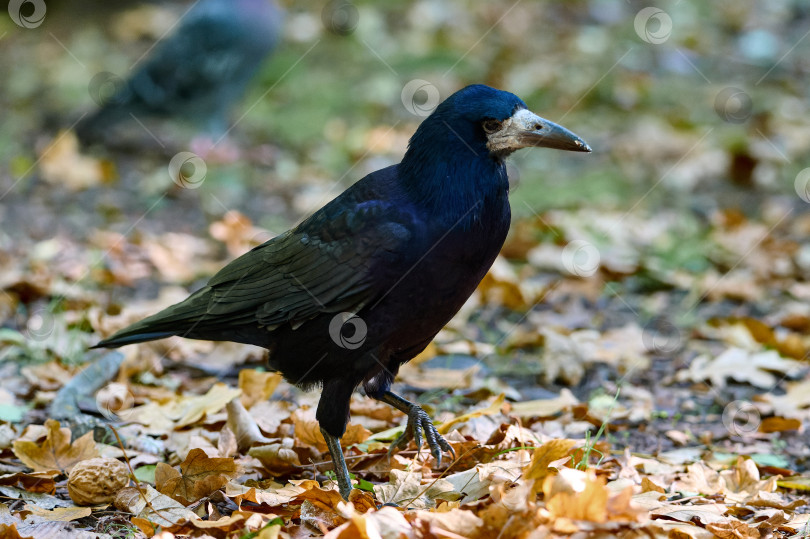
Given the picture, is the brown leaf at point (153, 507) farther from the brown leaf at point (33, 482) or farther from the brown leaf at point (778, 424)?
the brown leaf at point (778, 424)

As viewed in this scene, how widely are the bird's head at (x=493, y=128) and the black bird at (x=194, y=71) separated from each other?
4.55 meters

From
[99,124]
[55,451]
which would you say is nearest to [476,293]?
[55,451]

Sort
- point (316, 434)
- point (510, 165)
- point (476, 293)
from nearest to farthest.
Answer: point (316, 434) → point (476, 293) → point (510, 165)

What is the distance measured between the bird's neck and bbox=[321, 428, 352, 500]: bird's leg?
0.80 metres

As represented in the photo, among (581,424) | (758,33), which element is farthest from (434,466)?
(758,33)

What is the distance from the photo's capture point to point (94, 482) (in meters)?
2.67

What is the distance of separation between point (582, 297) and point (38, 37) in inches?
265

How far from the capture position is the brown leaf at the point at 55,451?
9.48 ft

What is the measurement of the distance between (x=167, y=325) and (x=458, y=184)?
46.5 inches

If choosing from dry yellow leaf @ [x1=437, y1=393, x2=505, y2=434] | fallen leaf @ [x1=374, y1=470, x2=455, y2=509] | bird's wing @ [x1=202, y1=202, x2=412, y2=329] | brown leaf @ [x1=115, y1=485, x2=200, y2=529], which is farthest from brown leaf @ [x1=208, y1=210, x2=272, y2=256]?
fallen leaf @ [x1=374, y1=470, x2=455, y2=509]

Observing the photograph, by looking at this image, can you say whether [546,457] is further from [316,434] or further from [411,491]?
[316,434]

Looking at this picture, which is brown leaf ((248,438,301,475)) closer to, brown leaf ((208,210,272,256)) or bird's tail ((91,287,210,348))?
bird's tail ((91,287,210,348))

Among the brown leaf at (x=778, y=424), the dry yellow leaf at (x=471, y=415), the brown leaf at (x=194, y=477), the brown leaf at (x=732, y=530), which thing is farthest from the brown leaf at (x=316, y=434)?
the brown leaf at (x=778, y=424)

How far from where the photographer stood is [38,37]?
9.12 metres
